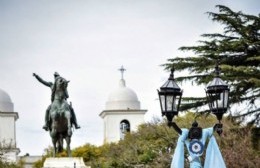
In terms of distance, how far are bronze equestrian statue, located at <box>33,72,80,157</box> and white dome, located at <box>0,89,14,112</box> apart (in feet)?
216

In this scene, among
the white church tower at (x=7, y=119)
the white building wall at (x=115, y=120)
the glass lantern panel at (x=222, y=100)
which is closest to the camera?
the glass lantern panel at (x=222, y=100)

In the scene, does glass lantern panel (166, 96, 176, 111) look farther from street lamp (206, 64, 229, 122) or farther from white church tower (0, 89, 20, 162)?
white church tower (0, 89, 20, 162)

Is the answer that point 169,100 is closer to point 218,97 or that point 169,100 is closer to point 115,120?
point 218,97

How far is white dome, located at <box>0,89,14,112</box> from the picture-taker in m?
96.8

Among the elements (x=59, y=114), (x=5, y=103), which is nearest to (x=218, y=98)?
(x=59, y=114)

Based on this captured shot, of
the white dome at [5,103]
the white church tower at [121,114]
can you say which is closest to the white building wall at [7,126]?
the white dome at [5,103]

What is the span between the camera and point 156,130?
53.3m

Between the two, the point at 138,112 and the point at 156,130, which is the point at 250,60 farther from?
the point at 138,112

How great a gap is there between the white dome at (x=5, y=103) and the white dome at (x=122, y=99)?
10.4 meters

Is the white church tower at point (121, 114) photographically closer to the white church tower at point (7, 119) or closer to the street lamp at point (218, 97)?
the white church tower at point (7, 119)

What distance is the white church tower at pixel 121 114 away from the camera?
102062 mm

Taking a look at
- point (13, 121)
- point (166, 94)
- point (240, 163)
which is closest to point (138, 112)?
point (13, 121)

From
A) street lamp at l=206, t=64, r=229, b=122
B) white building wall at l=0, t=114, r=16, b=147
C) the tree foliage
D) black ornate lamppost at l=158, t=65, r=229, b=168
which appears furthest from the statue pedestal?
white building wall at l=0, t=114, r=16, b=147

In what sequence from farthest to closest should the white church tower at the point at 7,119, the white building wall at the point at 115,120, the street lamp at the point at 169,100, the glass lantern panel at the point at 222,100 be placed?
the white building wall at the point at 115,120
the white church tower at the point at 7,119
the glass lantern panel at the point at 222,100
the street lamp at the point at 169,100
